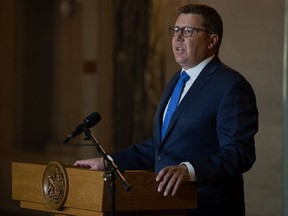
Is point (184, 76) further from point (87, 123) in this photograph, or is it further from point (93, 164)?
point (87, 123)

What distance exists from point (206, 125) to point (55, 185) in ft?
2.78

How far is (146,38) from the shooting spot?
952 centimetres

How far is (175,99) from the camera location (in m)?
4.50

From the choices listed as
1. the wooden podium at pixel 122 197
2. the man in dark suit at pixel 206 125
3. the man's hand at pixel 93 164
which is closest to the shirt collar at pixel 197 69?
the man in dark suit at pixel 206 125

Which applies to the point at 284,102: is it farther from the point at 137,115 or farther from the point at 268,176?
the point at 137,115

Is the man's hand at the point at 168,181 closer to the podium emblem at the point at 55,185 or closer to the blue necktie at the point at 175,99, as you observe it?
the podium emblem at the point at 55,185

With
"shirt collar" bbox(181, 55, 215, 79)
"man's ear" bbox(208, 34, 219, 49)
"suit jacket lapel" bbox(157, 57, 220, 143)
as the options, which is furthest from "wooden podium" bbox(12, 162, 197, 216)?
"man's ear" bbox(208, 34, 219, 49)

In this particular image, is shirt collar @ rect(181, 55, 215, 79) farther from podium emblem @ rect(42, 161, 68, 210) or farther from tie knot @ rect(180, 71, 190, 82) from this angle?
podium emblem @ rect(42, 161, 68, 210)

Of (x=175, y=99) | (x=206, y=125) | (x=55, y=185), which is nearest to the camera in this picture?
(x=55, y=185)

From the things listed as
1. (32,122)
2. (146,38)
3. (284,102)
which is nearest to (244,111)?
(284,102)

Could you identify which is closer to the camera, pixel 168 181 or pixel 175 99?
pixel 168 181

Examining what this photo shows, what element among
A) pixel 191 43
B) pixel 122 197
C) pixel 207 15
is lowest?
pixel 122 197

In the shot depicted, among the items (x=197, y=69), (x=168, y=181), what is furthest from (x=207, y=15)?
(x=168, y=181)

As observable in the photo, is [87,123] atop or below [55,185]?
atop
